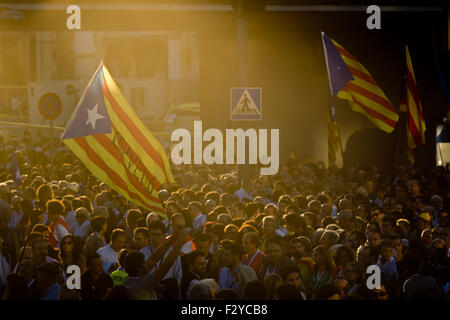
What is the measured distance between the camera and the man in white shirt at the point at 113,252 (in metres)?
9.98

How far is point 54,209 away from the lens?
12.0 m

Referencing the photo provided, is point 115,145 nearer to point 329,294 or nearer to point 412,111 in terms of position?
point 329,294

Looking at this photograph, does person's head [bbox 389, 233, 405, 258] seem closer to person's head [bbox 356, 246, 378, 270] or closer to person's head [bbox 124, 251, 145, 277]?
person's head [bbox 356, 246, 378, 270]

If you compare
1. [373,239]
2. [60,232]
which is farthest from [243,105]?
[373,239]

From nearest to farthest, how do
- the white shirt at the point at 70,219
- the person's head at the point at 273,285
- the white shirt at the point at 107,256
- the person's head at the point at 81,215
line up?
the person's head at the point at 273,285 → the white shirt at the point at 107,256 → the person's head at the point at 81,215 → the white shirt at the point at 70,219

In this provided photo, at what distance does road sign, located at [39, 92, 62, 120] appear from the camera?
19469 mm

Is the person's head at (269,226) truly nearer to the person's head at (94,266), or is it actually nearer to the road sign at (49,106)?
the person's head at (94,266)

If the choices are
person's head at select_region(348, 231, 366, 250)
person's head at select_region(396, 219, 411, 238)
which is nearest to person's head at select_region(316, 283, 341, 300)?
person's head at select_region(348, 231, 366, 250)

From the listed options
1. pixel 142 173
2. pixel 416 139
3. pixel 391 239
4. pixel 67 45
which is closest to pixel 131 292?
pixel 142 173

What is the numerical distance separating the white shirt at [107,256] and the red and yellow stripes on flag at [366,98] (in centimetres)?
556

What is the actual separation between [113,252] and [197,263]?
1.56m

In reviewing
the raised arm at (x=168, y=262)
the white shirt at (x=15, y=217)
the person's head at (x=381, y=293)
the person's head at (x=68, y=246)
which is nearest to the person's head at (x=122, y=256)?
the person's head at (x=68, y=246)

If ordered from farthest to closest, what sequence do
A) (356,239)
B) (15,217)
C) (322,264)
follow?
(15,217)
(356,239)
(322,264)

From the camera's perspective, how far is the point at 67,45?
221 feet
